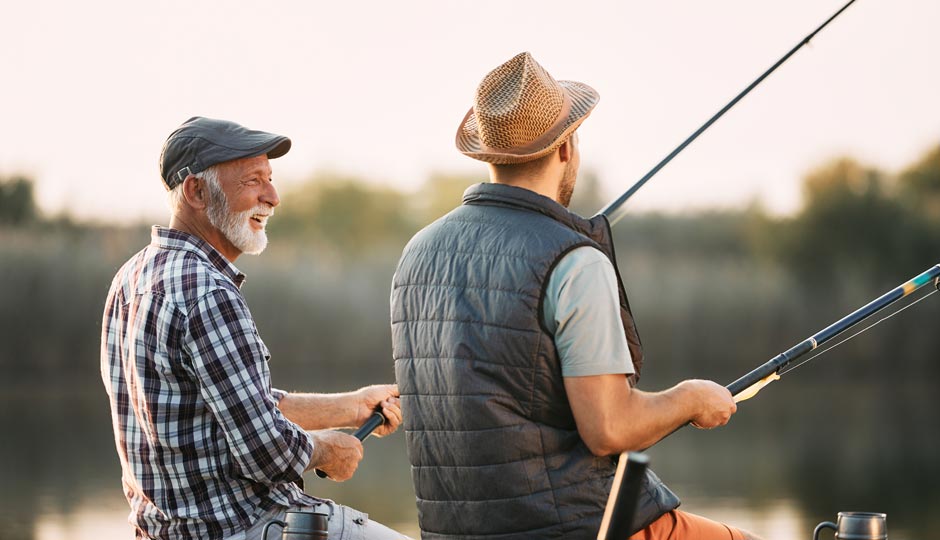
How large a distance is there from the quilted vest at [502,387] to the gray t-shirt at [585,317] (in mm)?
18

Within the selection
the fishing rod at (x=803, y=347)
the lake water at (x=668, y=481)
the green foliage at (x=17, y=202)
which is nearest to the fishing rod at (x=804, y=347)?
the fishing rod at (x=803, y=347)

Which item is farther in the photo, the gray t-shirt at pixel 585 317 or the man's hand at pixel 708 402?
the man's hand at pixel 708 402

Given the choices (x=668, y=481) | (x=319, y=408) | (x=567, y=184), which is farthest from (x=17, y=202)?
(x=567, y=184)

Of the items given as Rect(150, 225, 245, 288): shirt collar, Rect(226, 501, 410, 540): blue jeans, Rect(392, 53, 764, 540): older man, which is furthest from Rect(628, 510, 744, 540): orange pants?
Rect(150, 225, 245, 288): shirt collar

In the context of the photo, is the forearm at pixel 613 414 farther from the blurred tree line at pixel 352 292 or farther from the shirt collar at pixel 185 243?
the blurred tree line at pixel 352 292

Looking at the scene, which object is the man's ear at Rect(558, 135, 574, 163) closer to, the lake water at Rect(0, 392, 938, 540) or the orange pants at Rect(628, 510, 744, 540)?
the orange pants at Rect(628, 510, 744, 540)

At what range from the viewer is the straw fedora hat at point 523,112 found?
2184 millimetres

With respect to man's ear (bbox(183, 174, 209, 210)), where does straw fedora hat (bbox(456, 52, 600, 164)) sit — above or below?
above

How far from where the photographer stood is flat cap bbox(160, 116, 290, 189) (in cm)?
254

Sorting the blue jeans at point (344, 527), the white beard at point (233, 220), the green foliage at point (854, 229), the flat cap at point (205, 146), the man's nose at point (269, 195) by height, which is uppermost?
the green foliage at point (854, 229)

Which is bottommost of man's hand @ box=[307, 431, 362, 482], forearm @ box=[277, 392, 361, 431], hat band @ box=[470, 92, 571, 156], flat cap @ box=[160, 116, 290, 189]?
man's hand @ box=[307, 431, 362, 482]

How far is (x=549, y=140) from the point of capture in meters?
2.19

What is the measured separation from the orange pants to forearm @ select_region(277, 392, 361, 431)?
0.83 metres

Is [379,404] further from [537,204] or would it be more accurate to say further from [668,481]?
[668,481]
